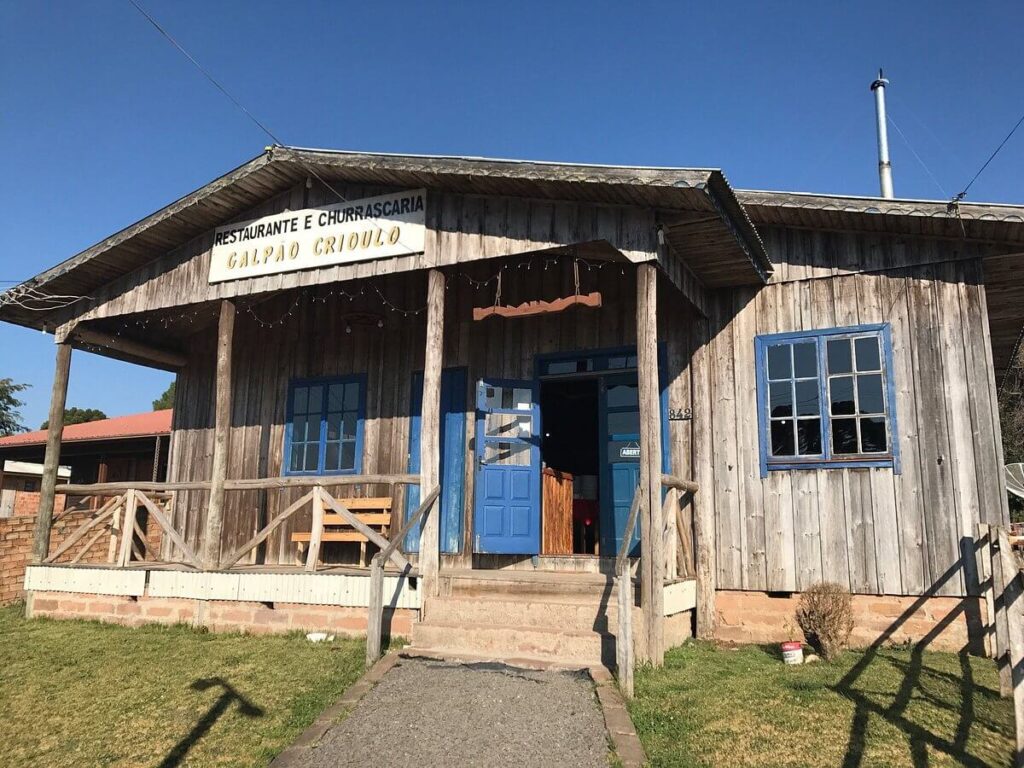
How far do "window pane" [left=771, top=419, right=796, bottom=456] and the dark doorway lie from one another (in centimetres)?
225

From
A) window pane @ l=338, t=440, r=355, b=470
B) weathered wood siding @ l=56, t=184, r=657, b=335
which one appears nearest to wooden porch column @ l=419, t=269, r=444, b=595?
weathered wood siding @ l=56, t=184, r=657, b=335

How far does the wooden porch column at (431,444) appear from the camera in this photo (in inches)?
283

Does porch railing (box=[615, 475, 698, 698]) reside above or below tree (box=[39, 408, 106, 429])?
below

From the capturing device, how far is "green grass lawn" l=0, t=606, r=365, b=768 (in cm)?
491

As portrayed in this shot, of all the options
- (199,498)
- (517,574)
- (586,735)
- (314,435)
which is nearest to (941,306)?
(517,574)

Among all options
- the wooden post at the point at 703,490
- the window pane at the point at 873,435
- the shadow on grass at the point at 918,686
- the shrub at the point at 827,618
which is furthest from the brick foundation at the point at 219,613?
the window pane at the point at 873,435

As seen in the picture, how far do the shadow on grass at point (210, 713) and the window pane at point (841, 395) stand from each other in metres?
5.64

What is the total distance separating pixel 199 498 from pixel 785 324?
26.7ft

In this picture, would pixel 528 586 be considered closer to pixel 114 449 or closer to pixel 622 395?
pixel 622 395

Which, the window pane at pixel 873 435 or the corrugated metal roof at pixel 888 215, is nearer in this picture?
the corrugated metal roof at pixel 888 215

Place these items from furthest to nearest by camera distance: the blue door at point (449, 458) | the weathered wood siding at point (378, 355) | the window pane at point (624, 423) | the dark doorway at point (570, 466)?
1. the dark doorway at point (570, 466)
2. the blue door at point (449, 458)
3. the weathered wood siding at point (378, 355)
4. the window pane at point (624, 423)

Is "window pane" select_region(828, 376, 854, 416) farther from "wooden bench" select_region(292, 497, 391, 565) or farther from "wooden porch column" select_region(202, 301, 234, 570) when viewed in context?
"wooden porch column" select_region(202, 301, 234, 570)

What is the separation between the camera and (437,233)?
302 inches

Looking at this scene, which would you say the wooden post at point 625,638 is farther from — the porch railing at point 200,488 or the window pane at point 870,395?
the window pane at point 870,395
